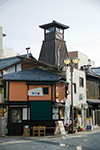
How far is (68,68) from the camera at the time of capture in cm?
2550

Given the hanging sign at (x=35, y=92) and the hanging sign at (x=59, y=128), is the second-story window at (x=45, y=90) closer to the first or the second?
the hanging sign at (x=35, y=92)

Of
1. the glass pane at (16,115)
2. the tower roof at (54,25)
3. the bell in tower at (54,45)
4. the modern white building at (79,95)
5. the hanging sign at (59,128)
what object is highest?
the tower roof at (54,25)

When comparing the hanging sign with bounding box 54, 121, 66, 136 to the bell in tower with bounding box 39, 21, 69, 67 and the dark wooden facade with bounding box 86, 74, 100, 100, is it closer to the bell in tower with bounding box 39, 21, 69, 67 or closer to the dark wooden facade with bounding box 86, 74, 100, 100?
the dark wooden facade with bounding box 86, 74, 100, 100

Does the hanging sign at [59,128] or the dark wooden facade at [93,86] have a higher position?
the dark wooden facade at [93,86]

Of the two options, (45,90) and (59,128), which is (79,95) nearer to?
(45,90)

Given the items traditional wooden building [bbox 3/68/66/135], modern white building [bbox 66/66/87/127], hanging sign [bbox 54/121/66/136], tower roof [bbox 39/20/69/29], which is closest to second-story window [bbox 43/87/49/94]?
traditional wooden building [bbox 3/68/66/135]

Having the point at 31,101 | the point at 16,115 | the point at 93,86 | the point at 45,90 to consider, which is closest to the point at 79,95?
the point at 93,86

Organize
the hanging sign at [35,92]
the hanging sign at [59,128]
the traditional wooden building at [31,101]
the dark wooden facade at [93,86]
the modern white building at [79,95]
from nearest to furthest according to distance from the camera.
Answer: the hanging sign at [59,128] → the traditional wooden building at [31,101] → the hanging sign at [35,92] → the modern white building at [79,95] → the dark wooden facade at [93,86]

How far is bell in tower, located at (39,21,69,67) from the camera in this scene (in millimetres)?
36719

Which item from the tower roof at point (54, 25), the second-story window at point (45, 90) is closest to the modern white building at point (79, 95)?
the second-story window at point (45, 90)

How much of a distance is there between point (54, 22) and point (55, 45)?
3.67 metres

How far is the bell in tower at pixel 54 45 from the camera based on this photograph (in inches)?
1446

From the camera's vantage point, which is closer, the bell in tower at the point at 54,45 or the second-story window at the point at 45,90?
the second-story window at the point at 45,90

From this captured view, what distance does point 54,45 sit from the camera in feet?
121
